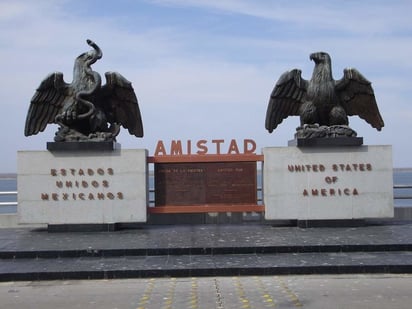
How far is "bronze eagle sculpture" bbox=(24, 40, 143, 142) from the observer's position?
12844 mm

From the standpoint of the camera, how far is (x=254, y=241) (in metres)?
10.6

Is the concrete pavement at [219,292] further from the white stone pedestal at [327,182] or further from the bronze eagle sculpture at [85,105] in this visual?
the bronze eagle sculpture at [85,105]

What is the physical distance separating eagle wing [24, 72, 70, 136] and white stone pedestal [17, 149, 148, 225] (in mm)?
874

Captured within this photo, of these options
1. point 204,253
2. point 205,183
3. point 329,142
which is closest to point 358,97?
point 329,142

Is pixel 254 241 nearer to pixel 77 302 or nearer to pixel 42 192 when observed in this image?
pixel 77 302

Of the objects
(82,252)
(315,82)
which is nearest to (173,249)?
(82,252)

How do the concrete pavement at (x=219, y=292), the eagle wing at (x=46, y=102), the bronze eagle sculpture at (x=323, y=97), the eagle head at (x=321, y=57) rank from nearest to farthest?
the concrete pavement at (x=219, y=292) < the eagle wing at (x=46, y=102) < the bronze eagle sculpture at (x=323, y=97) < the eagle head at (x=321, y=57)

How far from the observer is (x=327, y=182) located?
505 inches

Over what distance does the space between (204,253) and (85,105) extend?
5.01 meters

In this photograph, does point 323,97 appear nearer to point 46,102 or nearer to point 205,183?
point 205,183

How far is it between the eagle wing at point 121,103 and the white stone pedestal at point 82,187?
1.07 m

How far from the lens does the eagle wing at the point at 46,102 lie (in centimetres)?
1295

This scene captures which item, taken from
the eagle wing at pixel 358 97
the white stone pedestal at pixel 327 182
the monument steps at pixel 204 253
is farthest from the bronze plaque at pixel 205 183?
the eagle wing at pixel 358 97

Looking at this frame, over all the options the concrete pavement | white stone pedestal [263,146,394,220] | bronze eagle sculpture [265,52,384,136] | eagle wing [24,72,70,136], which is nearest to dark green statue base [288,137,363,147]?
white stone pedestal [263,146,394,220]
